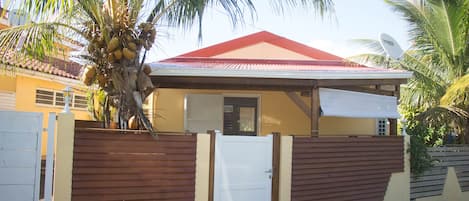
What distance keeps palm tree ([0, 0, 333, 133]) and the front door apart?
4.68 meters

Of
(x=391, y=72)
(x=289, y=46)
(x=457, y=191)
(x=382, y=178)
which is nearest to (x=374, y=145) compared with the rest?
(x=382, y=178)

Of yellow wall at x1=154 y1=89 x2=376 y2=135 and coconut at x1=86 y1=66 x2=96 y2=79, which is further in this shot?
yellow wall at x1=154 y1=89 x2=376 y2=135

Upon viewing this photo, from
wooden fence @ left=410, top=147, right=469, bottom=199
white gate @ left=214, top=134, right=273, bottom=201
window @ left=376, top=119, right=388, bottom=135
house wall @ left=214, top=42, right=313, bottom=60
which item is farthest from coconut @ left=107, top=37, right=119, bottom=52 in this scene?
window @ left=376, top=119, right=388, bottom=135

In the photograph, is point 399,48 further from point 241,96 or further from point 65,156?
point 65,156

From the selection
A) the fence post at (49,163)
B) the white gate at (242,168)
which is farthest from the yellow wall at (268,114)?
the fence post at (49,163)

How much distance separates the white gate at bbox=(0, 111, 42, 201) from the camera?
644 centimetres

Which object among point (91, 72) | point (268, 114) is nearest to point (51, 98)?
point (268, 114)

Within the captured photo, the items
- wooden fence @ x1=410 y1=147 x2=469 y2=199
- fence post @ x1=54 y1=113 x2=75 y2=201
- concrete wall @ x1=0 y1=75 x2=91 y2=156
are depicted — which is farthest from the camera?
concrete wall @ x1=0 y1=75 x2=91 y2=156

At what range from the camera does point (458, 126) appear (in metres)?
13.2

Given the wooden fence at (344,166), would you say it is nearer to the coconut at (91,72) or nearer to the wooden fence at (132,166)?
the wooden fence at (132,166)

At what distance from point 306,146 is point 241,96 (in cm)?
405

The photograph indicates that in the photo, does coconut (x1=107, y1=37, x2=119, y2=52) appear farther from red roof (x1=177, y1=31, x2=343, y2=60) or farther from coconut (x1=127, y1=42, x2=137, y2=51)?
red roof (x1=177, y1=31, x2=343, y2=60)

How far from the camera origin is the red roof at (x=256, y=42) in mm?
13867

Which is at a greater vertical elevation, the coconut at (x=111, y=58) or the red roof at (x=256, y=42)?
the red roof at (x=256, y=42)
